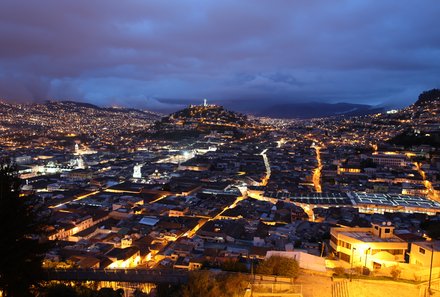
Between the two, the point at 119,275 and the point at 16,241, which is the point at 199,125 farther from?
the point at 16,241

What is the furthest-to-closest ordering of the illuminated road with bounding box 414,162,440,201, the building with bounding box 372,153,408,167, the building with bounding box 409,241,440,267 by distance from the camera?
the building with bounding box 372,153,408,167 → the illuminated road with bounding box 414,162,440,201 → the building with bounding box 409,241,440,267

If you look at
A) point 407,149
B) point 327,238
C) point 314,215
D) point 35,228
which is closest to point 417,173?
point 407,149

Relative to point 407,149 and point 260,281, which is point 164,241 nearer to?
point 260,281

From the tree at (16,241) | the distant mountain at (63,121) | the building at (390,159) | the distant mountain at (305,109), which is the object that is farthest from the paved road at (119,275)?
the distant mountain at (305,109)

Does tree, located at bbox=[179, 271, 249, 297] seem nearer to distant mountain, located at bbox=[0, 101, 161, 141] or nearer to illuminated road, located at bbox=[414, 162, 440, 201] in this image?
illuminated road, located at bbox=[414, 162, 440, 201]

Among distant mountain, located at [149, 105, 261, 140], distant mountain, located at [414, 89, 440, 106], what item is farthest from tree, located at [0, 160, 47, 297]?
distant mountain, located at [414, 89, 440, 106]

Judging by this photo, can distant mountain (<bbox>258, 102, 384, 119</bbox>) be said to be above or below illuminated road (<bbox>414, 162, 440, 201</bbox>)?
above

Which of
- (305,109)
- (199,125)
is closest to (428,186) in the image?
(199,125)
